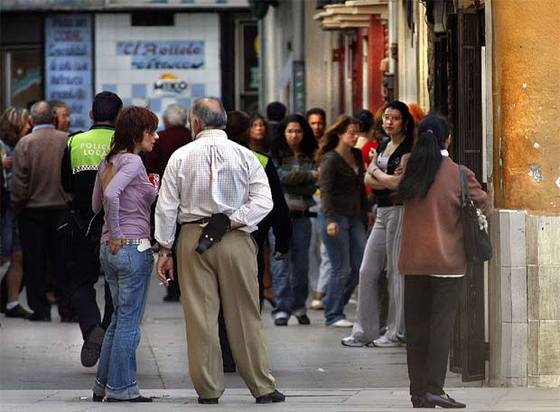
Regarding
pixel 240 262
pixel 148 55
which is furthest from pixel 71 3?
pixel 240 262

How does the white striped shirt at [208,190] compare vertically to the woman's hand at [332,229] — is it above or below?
above

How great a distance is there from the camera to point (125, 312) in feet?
34.2

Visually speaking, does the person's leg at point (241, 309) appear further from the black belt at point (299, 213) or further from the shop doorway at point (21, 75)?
the shop doorway at point (21, 75)

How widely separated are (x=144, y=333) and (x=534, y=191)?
16.1ft

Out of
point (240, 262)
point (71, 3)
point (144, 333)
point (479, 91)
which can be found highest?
point (71, 3)

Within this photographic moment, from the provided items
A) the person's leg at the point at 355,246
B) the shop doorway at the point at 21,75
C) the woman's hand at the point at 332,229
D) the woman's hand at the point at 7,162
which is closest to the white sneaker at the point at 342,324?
the person's leg at the point at 355,246

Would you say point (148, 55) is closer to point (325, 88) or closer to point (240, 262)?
point (325, 88)

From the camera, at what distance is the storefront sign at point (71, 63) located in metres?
35.6

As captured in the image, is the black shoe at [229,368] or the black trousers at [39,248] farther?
the black trousers at [39,248]

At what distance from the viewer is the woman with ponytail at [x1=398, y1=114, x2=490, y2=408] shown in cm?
991

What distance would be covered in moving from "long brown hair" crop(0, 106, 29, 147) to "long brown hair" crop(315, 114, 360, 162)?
3.24 meters

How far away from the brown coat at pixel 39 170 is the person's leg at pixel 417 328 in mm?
6529

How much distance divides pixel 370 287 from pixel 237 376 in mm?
2082

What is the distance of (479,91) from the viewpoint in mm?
11500
